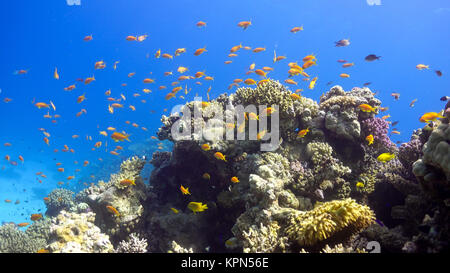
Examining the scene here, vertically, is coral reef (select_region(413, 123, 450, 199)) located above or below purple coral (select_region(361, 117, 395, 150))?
below

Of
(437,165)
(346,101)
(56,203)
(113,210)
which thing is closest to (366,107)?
(346,101)

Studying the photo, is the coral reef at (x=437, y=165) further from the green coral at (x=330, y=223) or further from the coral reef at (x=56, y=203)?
the coral reef at (x=56, y=203)

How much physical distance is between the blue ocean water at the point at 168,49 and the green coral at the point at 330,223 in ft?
168

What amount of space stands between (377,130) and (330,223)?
4297 millimetres

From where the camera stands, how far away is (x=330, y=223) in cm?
341

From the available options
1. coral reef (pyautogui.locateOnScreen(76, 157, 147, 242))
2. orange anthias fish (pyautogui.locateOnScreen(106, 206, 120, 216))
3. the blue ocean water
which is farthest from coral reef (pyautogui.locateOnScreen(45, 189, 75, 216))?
the blue ocean water

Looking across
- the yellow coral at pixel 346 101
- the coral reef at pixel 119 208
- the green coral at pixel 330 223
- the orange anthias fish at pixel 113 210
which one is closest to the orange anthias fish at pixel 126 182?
the coral reef at pixel 119 208

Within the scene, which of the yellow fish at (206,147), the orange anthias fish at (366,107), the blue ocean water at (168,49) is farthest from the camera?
the blue ocean water at (168,49)

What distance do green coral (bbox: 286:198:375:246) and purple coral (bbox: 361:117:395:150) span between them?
340 centimetres

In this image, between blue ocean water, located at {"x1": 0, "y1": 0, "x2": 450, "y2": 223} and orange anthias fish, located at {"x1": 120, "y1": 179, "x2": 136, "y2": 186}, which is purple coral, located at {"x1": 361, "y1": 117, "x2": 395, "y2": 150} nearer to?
orange anthias fish, located at {"x1": 120, "y1": 179, "x2": 136, "y2": 186}

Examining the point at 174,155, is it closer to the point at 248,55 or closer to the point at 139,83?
the point at 139,83

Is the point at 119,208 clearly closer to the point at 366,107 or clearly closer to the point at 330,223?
the point at 330,223

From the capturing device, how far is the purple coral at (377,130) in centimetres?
636

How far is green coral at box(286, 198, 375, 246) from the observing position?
11.2 ft
